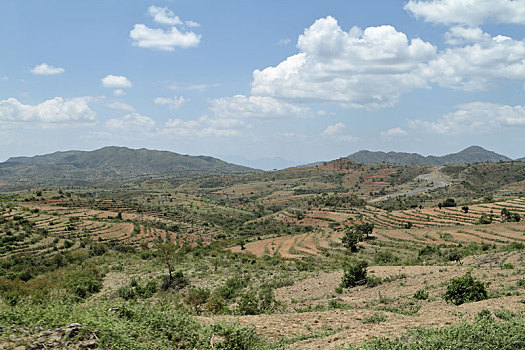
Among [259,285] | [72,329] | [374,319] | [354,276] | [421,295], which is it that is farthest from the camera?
[259,285]

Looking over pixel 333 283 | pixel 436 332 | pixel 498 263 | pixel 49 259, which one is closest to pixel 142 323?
pixel 436 332

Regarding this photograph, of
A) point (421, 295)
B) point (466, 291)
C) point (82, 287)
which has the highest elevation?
point (466, 291)

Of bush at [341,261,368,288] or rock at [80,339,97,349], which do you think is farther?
bush at [341,261,368,288]

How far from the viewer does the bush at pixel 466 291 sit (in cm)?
1433

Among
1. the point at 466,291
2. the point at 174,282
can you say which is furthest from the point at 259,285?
the point at 466,291

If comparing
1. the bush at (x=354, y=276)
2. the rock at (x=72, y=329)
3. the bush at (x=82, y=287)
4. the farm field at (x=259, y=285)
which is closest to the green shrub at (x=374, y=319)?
the farm field at (x=259, y=285)

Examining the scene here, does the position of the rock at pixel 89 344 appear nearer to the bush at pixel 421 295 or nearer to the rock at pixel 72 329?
the rock at pixel 72 329

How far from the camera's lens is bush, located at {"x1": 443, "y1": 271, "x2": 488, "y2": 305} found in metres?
14.3

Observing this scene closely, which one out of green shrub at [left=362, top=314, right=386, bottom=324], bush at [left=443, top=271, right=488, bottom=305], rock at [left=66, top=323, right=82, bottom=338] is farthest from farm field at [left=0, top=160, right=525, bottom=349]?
bush at [left=443, top=271, right=488, bottom=305]

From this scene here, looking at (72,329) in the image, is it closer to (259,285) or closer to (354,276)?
(259,285)

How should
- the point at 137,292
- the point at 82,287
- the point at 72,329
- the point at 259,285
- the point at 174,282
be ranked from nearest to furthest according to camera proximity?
the point at 72,329 → the point at 137,292 → the point at 82,287 → the point at 259,285 → the point at 174,282

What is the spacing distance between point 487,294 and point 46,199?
13887cm

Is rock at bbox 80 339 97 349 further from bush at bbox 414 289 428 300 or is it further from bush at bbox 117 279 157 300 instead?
bush at bbox 414 289 428 300

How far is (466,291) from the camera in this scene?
1458 cm
